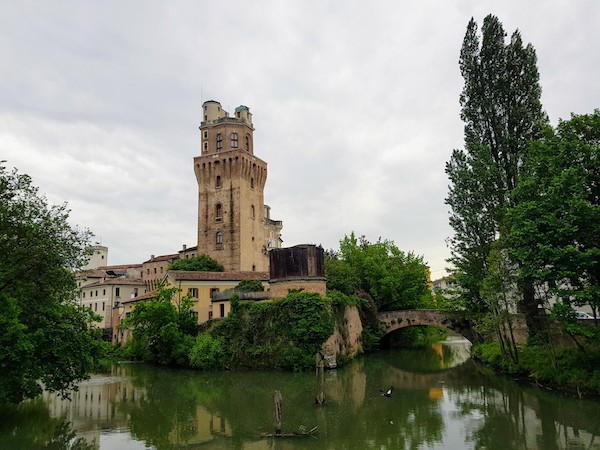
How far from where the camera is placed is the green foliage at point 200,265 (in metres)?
56.2

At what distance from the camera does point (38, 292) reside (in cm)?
1831

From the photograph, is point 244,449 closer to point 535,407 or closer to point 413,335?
point 535,407

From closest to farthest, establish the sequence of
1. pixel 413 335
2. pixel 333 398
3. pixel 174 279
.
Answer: pixel 333 398 → pixel 174 279 → pixel 413 335

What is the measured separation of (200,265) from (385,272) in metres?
21.7

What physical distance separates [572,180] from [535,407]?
9.43 meters

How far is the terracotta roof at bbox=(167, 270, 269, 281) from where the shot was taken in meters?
46.9

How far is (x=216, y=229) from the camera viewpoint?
202 ft

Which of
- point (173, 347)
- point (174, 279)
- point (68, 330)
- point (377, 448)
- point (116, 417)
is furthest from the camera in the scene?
point (174, 279)

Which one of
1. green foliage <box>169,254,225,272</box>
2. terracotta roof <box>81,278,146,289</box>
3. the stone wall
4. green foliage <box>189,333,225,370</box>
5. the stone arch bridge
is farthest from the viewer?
terracotta roof <box>81,278,146,289</box>

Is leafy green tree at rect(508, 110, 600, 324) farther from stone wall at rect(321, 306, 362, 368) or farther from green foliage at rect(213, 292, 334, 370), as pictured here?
stone wall at rect(321, 306, 362, 368)

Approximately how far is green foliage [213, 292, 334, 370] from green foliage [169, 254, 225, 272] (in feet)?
64.2

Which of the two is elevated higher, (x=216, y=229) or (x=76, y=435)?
(x=216, y=229)

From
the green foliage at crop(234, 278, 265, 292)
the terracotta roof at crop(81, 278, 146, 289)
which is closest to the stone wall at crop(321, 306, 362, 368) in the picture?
the green foliage at crop(234, 278, 265, 292)

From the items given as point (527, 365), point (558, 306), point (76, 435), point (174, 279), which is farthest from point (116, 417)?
point (174, 279)
